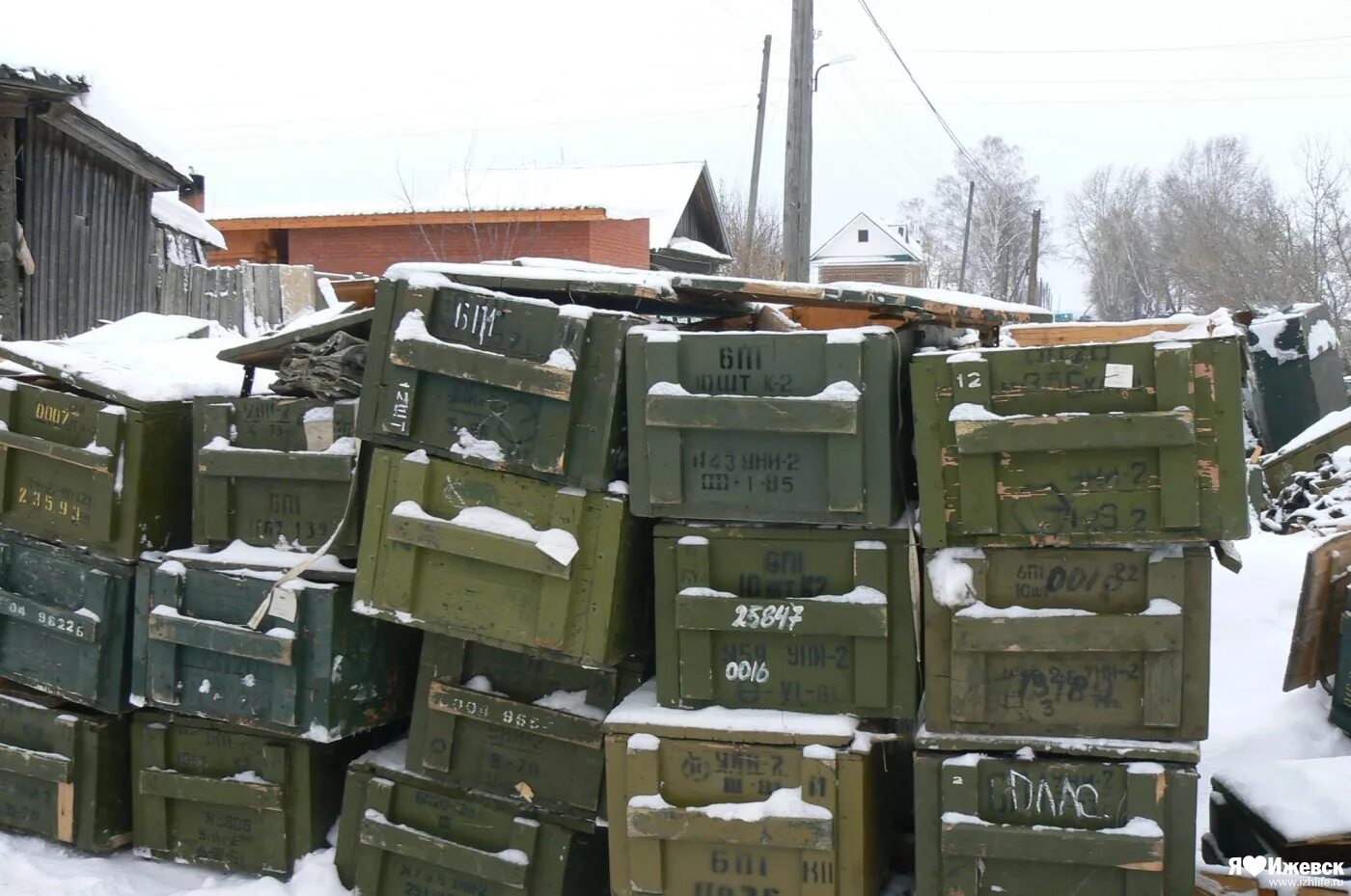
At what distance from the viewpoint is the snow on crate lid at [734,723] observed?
390 cm

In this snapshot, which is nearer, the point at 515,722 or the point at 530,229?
the point at 515,722

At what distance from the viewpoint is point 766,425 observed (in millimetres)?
3924

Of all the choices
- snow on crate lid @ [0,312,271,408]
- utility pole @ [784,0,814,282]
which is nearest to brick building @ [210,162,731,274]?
utility pole @ [784,0,814,282]

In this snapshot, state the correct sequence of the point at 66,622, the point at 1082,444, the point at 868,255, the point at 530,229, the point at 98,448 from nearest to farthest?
the point at 1082,444 < the point at 98,448 < the point at 66,622 < the point at 530,229 < the point at 868,255

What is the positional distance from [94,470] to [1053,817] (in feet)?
13.5

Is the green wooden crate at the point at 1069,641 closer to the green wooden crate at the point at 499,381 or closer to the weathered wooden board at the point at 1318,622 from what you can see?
the green wooden crate at the point at 499,381

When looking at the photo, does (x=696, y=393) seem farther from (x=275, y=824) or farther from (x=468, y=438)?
(x=275, y=824)

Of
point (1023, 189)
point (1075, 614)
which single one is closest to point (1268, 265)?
point (1023, 189)

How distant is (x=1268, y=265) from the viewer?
33.5 meters

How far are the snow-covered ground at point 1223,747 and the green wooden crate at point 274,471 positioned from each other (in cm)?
140

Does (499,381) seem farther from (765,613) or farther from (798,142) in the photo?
(798,142)

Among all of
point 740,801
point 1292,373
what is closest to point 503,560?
point 740,801

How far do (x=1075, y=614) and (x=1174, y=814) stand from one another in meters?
0.70

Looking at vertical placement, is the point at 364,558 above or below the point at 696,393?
below
